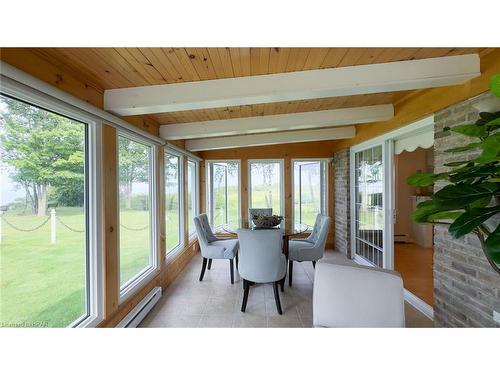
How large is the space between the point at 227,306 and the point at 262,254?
30.3 inches

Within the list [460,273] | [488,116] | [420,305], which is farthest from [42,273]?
[420,305]

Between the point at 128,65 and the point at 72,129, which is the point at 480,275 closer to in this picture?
the point at 128,65

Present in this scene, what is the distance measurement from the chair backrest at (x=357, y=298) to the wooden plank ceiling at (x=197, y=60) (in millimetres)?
1370

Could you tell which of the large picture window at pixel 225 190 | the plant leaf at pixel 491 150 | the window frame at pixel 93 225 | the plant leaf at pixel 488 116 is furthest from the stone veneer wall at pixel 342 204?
the window frame at pixel 93 225

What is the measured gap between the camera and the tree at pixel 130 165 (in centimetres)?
227

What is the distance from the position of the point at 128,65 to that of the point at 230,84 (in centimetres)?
71

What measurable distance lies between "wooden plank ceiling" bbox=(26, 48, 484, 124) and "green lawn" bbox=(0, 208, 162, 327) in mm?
978

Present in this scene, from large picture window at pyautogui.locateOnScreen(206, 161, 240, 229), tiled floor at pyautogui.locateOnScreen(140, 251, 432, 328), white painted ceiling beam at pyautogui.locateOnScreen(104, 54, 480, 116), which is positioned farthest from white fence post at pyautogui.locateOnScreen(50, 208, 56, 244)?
large picture window at pyautogui.locateOnScreen(206, 161, 240, 229)

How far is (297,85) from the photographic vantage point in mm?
1722

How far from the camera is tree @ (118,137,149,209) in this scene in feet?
7.45

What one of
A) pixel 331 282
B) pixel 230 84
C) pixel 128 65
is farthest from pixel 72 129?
pixel 331 282

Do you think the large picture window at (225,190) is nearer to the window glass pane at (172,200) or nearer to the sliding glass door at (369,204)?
the window glass pane at (172,200)

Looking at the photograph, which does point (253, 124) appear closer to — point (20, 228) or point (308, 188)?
point (20, 228)
